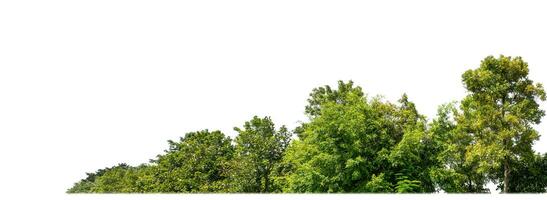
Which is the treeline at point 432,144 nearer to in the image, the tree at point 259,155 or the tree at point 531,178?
the tree at point 531,178

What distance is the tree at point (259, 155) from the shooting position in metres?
52.7

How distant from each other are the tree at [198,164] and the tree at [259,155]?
5462mm

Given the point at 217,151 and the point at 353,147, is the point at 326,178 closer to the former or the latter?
the point at 353,147

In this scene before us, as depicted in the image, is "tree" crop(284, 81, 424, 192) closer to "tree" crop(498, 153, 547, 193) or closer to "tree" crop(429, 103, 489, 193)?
"tree" crop(429, 103, 489, 193)

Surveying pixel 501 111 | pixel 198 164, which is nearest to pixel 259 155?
pixel 198 164

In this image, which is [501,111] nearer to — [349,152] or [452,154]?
[452,154]

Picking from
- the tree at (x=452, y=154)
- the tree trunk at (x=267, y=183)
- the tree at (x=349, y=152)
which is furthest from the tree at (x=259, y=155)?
the tree at (x=452, y=154)

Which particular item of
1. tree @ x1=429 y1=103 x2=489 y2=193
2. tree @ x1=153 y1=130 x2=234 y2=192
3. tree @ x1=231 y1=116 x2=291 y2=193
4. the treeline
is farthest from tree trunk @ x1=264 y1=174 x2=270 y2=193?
tree @ x1=429 y1=103 x2=489 y2=193

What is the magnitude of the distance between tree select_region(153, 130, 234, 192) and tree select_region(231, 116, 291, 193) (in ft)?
17.9

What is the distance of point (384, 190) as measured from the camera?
36.7 m

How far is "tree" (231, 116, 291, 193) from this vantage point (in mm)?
52688

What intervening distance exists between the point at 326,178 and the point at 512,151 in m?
11.8

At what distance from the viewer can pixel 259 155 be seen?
52.9 m

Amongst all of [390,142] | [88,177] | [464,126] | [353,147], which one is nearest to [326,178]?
[353,147]
